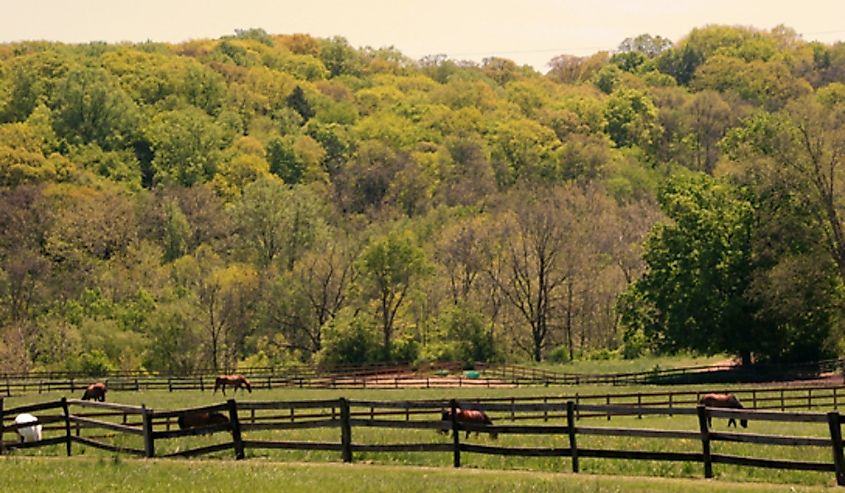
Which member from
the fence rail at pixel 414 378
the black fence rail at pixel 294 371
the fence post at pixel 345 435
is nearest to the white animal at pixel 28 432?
the fence post at pixel 345 435

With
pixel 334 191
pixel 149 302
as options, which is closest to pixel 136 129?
pixel 334 191

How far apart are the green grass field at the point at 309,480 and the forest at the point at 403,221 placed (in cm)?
4405

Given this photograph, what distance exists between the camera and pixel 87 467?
2041 centimetres

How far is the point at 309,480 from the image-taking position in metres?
18.0

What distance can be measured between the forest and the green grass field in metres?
44.1

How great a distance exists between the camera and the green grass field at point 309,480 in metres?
16.8

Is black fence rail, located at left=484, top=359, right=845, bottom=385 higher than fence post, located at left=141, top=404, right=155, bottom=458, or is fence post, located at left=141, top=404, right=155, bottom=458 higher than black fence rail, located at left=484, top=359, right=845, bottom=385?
fence post, located at left=141, top=404, right=155, bottom=458

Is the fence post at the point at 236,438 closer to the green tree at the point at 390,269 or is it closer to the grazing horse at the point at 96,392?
the grazing horse at the point at 96,392

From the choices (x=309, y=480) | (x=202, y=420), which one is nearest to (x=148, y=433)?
(x=202, y=420)

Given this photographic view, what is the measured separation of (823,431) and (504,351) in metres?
50.0

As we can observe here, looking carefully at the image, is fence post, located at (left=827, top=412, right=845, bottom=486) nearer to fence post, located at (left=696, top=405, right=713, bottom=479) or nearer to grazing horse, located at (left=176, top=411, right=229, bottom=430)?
fence post, located at (left=696, top=405, right=713, bottom=479)

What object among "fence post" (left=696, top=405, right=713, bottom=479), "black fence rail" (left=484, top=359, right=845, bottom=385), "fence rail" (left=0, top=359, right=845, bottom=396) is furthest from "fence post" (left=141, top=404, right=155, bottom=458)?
"black fence rail" (left=484, top=359, right=845, bottom=385)

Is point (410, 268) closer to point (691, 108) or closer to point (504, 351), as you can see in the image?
point (504, 351)

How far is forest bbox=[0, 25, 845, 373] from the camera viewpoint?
208 feet
